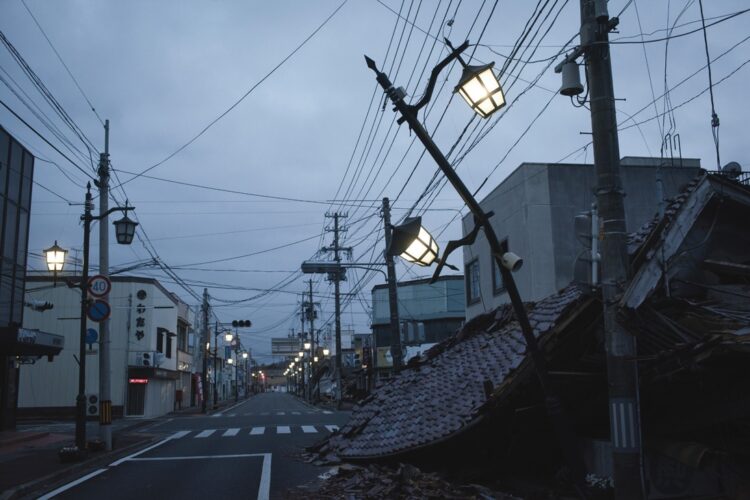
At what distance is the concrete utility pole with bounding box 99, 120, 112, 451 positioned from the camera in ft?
57.9

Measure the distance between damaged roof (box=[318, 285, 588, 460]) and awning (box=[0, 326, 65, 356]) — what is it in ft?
38.1

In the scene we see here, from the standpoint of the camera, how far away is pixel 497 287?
21672mm

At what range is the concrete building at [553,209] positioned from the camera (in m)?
19.8

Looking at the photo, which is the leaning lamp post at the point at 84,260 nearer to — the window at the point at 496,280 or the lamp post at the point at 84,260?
the lamp post at the point at 84,260

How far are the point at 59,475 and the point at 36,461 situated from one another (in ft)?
9.74

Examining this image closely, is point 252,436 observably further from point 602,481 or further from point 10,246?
point 602,481

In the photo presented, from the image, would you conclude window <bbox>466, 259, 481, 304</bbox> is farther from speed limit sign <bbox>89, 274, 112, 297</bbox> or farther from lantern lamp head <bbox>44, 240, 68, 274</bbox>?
lantern lamp head <bbox>44, 240, 68, 274</bbox>

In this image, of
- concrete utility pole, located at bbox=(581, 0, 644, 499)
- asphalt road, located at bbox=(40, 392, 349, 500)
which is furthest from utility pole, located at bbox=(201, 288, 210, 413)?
concrete utility pole, located at bbox=(581, 0, 644, 499)

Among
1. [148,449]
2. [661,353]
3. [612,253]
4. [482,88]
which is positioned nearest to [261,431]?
[148,449]

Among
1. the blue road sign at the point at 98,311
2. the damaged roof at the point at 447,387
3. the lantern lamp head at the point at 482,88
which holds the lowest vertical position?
the damaged roof at the point at 447,387

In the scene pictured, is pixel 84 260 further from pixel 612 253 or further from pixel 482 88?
pixel 612 253

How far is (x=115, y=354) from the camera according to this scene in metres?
40.9

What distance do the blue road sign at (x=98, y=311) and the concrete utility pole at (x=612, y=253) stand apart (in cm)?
1462

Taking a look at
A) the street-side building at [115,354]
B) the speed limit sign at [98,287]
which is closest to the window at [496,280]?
the speed limit sign at [98,287]
